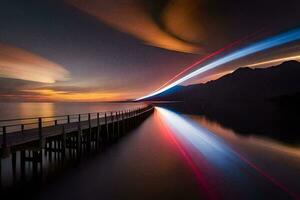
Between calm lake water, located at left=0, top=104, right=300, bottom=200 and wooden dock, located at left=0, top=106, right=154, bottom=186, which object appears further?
wooden dock, located at left=0, top=106, right=154, bottom=186

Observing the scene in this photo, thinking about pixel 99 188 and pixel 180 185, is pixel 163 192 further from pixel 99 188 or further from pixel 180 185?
pixel 99 188

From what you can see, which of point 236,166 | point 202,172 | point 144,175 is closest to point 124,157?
point 144,175

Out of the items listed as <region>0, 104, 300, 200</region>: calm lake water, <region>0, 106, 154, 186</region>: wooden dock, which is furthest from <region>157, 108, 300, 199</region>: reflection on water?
<region>0, 106, 154, 186</region>: wooden dock

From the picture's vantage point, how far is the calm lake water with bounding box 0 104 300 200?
1083 cm

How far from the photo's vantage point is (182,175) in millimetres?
13609

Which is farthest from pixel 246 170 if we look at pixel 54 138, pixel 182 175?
pixel 54 138

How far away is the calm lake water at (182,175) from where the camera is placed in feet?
35.5

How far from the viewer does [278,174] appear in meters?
13.9

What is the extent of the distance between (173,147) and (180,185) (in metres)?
10.9

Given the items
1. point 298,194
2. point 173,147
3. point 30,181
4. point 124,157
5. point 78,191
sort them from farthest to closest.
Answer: point 173,147 < point 124,157 < point 30,181 < point 78,191 < point 298,194

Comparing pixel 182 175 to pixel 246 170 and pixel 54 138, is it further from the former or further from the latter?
pixel 54 138

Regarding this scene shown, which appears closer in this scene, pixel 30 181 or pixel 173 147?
pixel 30 181

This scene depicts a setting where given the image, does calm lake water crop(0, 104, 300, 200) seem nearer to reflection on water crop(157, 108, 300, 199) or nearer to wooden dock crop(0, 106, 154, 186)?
reflection on water crop(157, 108, 300, 199)

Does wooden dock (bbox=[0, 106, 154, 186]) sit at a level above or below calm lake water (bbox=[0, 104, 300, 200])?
above
